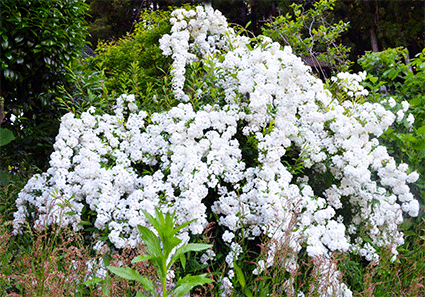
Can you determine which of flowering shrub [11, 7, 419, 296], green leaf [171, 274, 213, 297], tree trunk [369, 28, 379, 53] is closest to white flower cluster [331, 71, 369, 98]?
flowering shrub [11, 7, 419, 296]

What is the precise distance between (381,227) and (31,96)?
3660 mm

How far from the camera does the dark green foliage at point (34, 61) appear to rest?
344 centimetres

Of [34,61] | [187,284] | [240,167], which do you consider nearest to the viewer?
[187,284]

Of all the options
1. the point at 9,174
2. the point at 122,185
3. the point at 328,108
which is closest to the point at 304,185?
the point at 328,108

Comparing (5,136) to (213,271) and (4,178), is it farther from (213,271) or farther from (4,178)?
(213,271)

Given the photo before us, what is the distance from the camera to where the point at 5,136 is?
3.67m

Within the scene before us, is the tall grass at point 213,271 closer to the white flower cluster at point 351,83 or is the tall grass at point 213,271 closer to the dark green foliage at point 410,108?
the dark green foliage at point 410,108

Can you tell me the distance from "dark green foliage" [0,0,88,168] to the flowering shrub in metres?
0.83

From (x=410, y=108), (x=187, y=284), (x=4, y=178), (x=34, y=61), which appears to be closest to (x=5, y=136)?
(x=4, y=178)

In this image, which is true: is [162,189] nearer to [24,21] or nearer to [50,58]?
[50,58]

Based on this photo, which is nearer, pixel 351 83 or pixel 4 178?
pixel 351 83

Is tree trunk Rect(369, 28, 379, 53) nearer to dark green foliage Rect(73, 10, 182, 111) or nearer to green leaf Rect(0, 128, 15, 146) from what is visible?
dark green foliage Rect(73, 10, 182, 111)

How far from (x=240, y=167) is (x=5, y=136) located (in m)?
2.52

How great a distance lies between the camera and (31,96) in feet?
12.3
